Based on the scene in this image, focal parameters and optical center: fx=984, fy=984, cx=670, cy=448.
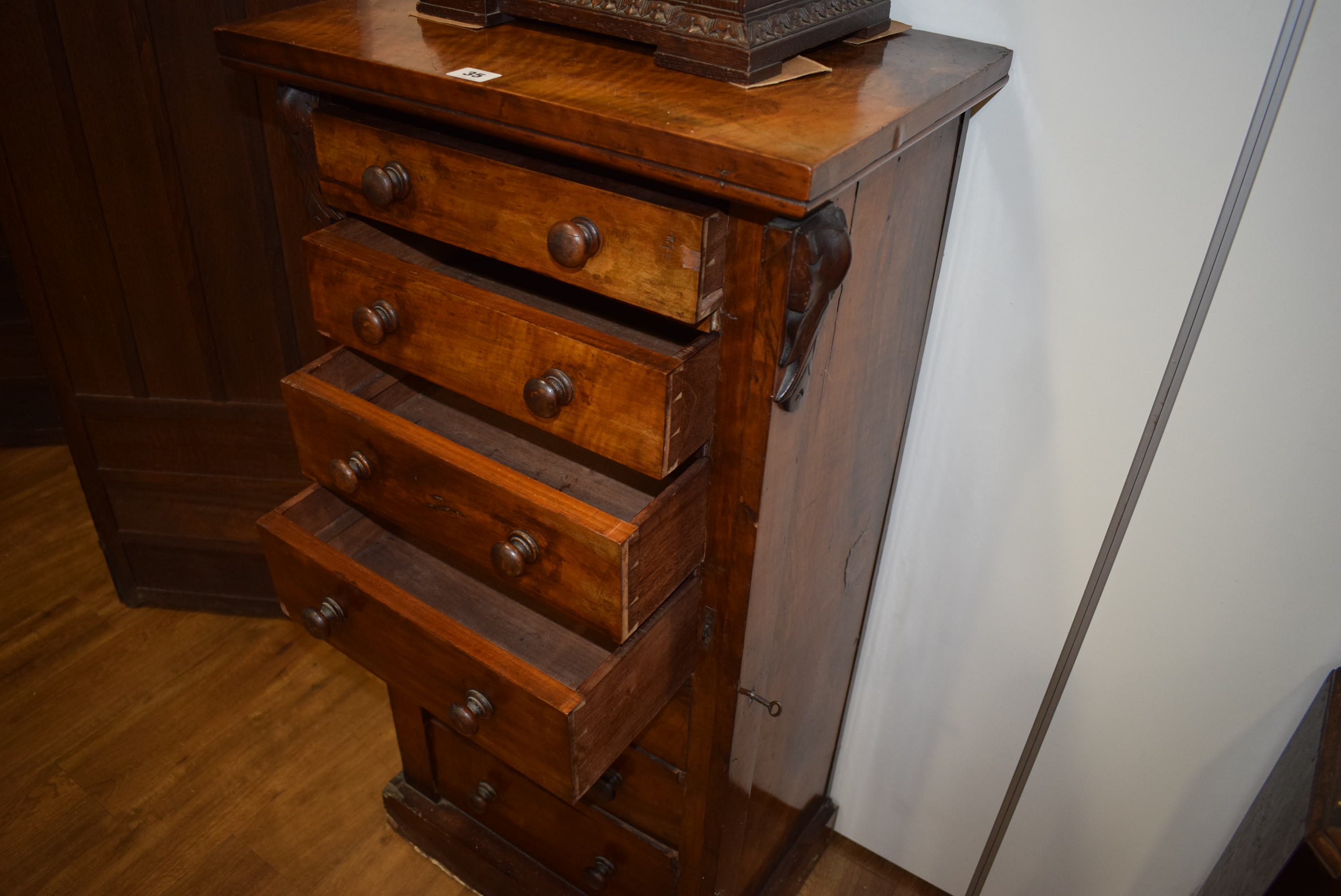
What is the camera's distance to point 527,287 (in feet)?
3.59

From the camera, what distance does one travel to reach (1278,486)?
3.43ft

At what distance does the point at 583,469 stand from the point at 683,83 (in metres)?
0.45

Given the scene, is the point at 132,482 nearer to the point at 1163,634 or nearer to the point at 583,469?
the point at 583,469

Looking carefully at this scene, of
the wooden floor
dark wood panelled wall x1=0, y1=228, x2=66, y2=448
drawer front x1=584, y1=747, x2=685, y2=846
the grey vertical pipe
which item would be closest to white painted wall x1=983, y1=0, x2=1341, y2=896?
the grey vertical pipe

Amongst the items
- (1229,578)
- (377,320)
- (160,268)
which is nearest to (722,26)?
(377,320)

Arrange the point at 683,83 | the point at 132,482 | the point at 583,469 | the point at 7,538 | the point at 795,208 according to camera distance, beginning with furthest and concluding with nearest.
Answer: the point at 7,538
the point at 132,482
the point at 583,469
the point at 683,83
the point at 795,208

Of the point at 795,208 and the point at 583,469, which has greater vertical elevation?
the point at 795,208

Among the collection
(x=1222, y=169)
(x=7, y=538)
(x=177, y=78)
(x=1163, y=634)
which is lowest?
(x=7, y=538)

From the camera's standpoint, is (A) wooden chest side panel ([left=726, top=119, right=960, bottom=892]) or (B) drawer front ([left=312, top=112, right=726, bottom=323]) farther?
(A) wooden chest side panel ([left=726, top=119, right=960, bottom=892])

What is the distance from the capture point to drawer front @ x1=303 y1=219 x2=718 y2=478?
869 mm

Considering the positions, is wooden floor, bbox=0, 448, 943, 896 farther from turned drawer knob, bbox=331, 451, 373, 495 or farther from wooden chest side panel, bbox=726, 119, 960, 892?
turned drawer knob, bbox=331, 451, 373, 495

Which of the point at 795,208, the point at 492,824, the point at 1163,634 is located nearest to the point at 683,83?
the point at 795,208

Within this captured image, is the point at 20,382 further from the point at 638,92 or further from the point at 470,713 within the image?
the point at 638,92

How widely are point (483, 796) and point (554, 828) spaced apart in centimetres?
12
